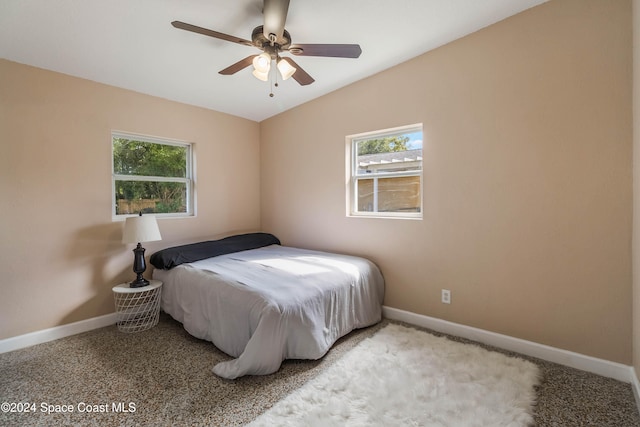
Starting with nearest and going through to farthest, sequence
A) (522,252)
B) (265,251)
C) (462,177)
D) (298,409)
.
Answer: (298,409), (522,252), (462,177), (265,251)

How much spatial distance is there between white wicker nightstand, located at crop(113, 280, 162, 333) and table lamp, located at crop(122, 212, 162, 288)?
0.49 feet

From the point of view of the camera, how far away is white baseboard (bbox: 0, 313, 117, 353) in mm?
2301

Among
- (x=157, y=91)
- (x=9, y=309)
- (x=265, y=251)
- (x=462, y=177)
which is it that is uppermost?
(x=157, y=91)

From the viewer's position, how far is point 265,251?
3416 mm

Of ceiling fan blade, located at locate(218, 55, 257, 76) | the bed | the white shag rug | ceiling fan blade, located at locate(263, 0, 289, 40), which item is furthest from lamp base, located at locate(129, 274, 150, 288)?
ceiling fan blade, located at locate(263, 0, 289, 40)

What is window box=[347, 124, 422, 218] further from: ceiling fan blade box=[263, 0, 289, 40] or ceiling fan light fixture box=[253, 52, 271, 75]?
ceiling fan blade box=[263, 0, 289, 40]

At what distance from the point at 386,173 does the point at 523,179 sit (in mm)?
1210

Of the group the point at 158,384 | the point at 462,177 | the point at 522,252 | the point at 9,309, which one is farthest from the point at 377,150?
the point at 9,309

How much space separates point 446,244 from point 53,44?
3.56 m

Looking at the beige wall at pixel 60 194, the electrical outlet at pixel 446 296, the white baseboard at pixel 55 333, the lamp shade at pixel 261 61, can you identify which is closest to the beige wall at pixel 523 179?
the electrical outlet at pixel 446 296

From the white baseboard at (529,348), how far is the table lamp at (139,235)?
2.46m

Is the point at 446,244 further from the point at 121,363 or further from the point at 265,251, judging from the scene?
the point at 121,363

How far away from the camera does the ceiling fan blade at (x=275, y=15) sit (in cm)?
172

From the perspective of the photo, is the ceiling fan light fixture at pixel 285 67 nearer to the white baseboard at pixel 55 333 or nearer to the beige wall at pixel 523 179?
the beige wall at pixel 523 179
